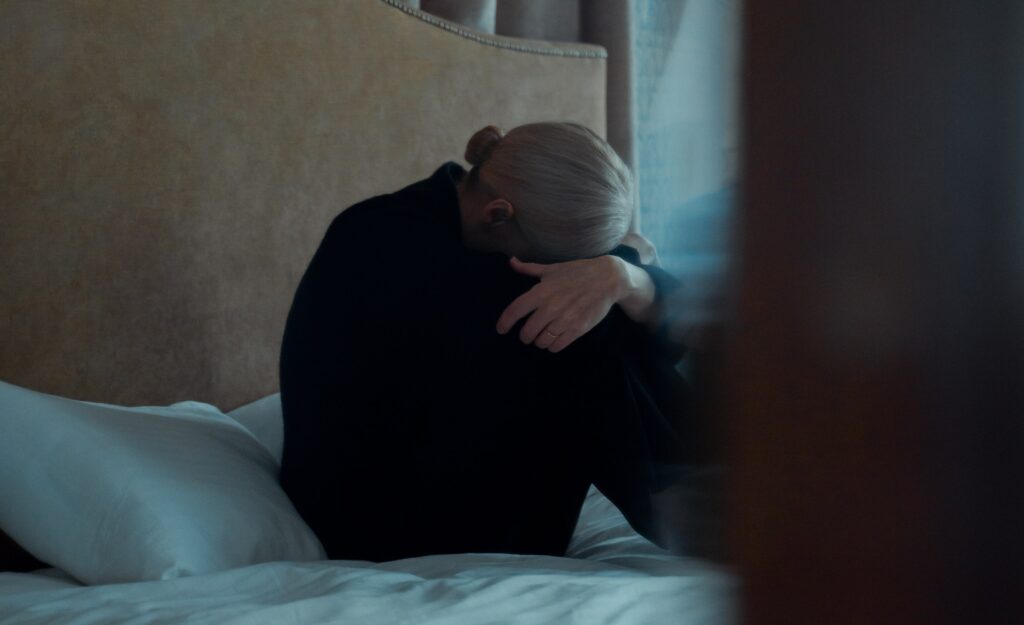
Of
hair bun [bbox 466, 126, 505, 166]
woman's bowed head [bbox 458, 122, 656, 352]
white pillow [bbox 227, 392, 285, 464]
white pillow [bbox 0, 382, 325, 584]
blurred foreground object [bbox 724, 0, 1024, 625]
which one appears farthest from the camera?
white pillow [bbox 227, 392, 285, 464]

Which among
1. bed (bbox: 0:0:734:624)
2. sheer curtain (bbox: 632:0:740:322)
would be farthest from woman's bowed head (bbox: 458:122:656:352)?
sheer curtain (bbox: 632:0:740:322)

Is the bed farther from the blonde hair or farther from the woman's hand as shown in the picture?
the blonde hair

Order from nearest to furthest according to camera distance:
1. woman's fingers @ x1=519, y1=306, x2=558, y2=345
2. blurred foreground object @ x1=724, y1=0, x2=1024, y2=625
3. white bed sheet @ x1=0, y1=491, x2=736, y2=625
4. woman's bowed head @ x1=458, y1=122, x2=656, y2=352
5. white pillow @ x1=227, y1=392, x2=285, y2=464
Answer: blurred foreground object @ x1=724, y1=0, x2=1024, y2=625 < white bed sheet @ x1=0, y1=491, x2=736, y2=625 < woman's fingers @ x1=519, y1=306, x2=558, y2=345 < woman's bowed head @ x1=458, y1=122, x2=656, y2=352 < white pillow @ x1=227, y1=392, x2=285, y2=464

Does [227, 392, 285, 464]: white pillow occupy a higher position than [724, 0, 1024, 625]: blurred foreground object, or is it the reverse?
[724, 0, 1024, 625]: blurred foreground object

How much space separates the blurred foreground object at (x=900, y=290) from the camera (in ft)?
0.70

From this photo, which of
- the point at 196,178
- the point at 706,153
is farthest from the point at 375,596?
the point at 196,178

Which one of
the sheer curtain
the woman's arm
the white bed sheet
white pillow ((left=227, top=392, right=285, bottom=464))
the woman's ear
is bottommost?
white pillow ((left=227, top=392, right=285, bottom=464))

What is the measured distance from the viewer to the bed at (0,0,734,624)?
5.13 ft

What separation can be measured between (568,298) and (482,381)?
0.16 m

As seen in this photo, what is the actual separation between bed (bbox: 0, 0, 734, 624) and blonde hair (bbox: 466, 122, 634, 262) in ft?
1.44

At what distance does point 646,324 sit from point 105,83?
1.01 meters

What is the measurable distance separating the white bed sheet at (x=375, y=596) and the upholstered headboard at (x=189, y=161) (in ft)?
2.01

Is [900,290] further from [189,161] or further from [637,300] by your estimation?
[189,161]

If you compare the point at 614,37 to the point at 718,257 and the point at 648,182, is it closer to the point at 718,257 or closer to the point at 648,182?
the point at 648,182
